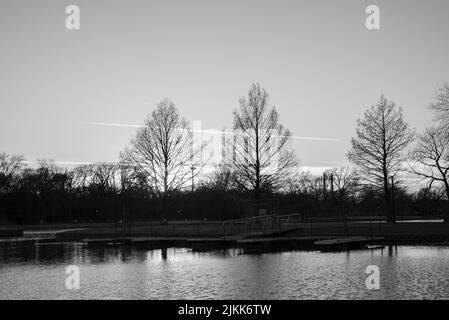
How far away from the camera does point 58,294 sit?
44.6 ft

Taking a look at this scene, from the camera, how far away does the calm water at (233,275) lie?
42.6 feet

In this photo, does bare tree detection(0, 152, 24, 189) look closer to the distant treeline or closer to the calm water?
the distant treeline

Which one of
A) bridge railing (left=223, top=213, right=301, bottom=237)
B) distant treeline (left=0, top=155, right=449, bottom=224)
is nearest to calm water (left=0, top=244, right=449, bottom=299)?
bridge railing (left=223, top=213, right=301, bottom=237)

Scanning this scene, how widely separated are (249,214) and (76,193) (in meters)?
74.6

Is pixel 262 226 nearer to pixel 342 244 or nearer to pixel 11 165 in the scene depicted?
pixel 342 244

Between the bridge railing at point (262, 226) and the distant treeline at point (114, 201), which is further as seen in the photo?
the distant treeline at point (114, 201)

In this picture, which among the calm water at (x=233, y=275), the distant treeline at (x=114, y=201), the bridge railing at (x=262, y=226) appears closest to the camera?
the calm water at (x=233, y=275)

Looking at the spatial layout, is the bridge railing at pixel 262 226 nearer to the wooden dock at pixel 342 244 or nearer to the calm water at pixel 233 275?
the wooden dock at pixel 342 244

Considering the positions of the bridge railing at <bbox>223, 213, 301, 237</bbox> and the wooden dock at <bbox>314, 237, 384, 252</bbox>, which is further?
the bridge railing at <bbox>223, 213, 301, 237</bbox>

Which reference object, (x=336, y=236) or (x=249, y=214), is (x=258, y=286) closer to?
(x=336, y=236)

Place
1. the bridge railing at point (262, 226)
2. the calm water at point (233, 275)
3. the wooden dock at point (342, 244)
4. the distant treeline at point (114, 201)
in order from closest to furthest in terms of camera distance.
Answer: the calm water at point (233, 275), the wooden dock at point (342, 244), the bridge railing at point (262, 226), the distant treeline at point (114, 201)

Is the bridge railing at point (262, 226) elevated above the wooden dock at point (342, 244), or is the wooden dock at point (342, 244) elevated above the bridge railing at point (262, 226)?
the bridge railing at point (262, 226)

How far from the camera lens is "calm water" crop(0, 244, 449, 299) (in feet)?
42.6

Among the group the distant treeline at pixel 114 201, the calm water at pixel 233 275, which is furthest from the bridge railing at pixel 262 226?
the distant treeline at pixel 114 201
